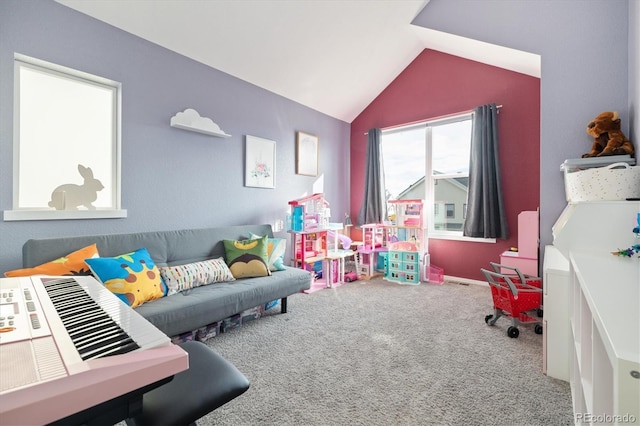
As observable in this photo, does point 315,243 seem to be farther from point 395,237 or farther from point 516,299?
point 516,299

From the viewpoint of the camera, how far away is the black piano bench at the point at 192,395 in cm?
81

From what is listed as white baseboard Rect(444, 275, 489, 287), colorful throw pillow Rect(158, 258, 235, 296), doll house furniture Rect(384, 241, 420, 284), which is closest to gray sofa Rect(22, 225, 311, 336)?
colorful throw pillow Rect(158, 258, 235, 296)

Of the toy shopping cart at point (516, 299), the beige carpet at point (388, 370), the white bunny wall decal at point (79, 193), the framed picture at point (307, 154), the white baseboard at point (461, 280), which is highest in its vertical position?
the framed picture at point (307, 154)

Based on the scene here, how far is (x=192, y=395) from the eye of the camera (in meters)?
0.88

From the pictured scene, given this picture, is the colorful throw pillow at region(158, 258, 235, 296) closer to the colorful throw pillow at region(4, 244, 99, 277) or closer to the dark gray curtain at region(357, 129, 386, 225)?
the colorful throw pillow at region(4, 244, 99, 277)

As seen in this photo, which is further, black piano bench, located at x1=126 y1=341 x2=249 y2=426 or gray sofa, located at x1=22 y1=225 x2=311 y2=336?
gray sofa, located at x1=22 y1=225 x2=311 y2=336

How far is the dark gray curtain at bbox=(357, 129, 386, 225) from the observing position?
4.54 metres

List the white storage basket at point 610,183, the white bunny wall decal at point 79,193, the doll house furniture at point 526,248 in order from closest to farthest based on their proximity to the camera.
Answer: the white storage basket at point 610,183
the white bunny wall decal at point 79,193
the doll house furniture at point 526,248

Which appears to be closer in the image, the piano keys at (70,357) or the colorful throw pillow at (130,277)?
the piano keys at (70,357)

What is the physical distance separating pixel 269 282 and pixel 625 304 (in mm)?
2189

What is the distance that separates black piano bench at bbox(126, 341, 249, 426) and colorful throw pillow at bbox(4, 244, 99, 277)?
4.30ft

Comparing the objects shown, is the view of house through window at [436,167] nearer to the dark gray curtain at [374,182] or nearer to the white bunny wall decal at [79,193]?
the dark gray curtain at [374,182]

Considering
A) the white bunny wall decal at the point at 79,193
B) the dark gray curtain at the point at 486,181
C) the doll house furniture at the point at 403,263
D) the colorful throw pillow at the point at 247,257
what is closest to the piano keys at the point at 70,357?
the white bunny wall decal at the point at 79,193

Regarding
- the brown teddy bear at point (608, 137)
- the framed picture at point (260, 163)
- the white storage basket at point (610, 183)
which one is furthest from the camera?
the framed picture at point (260, 163)
